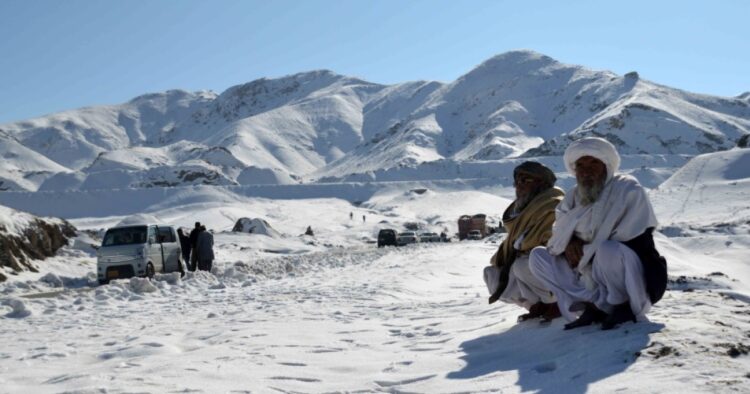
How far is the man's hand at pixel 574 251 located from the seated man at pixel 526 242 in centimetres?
46

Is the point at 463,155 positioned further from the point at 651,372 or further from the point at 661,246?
the point at 651,372

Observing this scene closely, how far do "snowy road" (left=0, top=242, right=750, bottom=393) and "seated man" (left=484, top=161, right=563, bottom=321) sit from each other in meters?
0.21

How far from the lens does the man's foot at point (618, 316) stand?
14.7 feet

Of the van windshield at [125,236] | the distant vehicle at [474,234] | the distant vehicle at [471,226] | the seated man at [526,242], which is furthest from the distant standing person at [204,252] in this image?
the distant vehicle at [471,226]

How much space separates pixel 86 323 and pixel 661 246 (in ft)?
52.9

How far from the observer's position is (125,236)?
651 inches

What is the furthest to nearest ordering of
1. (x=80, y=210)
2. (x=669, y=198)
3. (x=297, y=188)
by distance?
(x=297, y=188)
(x=80, y=210)
(x=669, y=198)

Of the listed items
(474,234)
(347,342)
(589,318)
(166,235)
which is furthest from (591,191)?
(474,234)

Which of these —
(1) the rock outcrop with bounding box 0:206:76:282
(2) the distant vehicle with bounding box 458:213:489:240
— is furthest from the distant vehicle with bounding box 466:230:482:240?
(1) the rock outcrop with bounding box 0:206:76:282

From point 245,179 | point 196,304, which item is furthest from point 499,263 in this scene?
point 245,179

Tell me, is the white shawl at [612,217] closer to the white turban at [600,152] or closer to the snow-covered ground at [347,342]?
the white turban at [600,152]

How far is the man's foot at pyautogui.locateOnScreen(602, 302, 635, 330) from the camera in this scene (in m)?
4.49

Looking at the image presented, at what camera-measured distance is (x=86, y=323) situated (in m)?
7.59

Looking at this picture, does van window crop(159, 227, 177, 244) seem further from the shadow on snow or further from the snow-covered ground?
the shadow on snow
